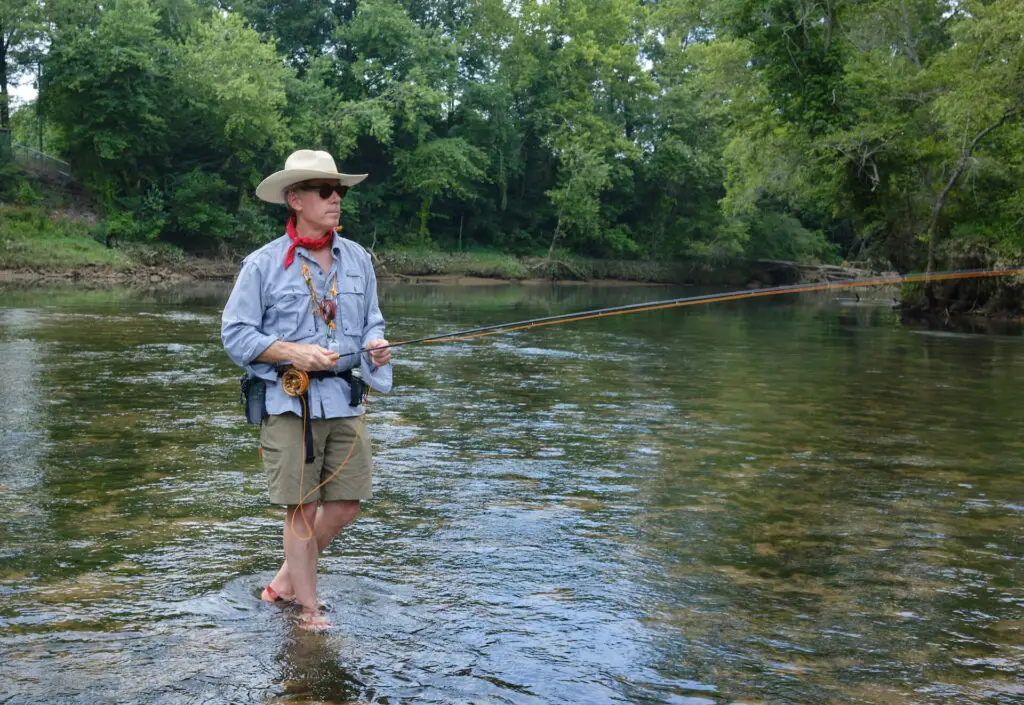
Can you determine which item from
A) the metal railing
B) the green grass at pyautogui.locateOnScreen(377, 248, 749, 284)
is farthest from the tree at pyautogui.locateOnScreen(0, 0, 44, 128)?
the green grass at pyautogui.locateOnScreen(377, 248, 749, 284)

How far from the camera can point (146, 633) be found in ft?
14.6

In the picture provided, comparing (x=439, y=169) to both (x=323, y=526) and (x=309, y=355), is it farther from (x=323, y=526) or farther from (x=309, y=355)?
(x=309, y=355)

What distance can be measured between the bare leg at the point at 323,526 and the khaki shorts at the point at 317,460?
0.07 meters

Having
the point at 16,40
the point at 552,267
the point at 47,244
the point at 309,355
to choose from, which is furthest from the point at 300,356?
the point at 552,267

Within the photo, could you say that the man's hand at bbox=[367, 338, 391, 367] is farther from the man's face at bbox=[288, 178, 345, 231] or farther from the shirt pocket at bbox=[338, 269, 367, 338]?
the man's face at bbox=[288, 178, 345, 231]

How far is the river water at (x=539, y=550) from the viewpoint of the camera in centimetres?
414

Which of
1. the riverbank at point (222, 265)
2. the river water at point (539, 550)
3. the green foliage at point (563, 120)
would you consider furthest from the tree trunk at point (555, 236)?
the river water at point (539, 550)

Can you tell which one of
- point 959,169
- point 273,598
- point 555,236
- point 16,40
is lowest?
point 273,598

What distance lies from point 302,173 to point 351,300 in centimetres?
61

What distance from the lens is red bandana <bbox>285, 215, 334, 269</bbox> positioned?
4.75 meters

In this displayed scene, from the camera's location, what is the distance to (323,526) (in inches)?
193

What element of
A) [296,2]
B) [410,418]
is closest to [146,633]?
[410,418]

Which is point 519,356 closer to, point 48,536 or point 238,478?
point 238,478

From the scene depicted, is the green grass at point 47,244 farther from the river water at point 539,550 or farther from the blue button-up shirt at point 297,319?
the blue button-up shirt at point 297,319
